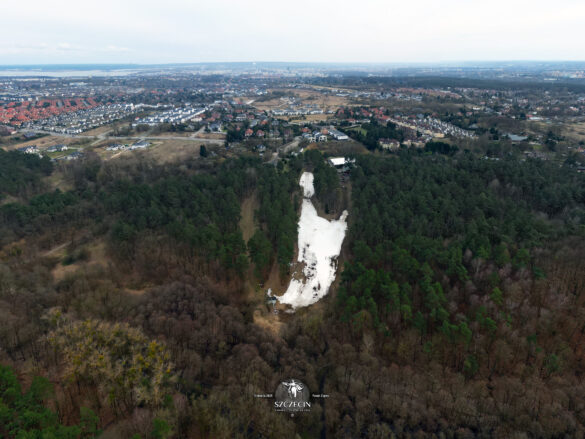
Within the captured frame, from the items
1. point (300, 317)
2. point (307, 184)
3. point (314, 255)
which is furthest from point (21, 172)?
point (300, 317)

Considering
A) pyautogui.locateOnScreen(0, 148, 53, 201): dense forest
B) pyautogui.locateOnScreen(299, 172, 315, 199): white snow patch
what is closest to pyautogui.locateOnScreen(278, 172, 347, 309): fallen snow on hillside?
pyautogui.locateOnScreen(299, 172, 315, 199): white snow patch

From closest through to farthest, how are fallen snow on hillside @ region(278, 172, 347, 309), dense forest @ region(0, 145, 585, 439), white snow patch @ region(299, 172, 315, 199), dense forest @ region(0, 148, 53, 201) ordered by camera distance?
dense forest @ region(0, 145, 585, 439) → fallen snow on hillside @ region(278, 172, 347, 309) → dense forest @ region(0, 148, 53, 201) → white snow patch @ region(299, 172, 315, 199)

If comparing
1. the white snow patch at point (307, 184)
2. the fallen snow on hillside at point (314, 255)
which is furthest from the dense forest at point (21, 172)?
the fallen snow on hillside at point (314, 255)

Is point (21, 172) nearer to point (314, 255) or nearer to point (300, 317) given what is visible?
point (314, 255)

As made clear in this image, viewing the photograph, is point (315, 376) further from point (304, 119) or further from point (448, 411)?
point (304, 119)

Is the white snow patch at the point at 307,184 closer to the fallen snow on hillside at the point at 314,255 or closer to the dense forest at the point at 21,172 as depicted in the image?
the fallen snow on hillside at the point at 314,255

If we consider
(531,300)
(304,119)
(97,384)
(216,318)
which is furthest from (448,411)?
(304,119)

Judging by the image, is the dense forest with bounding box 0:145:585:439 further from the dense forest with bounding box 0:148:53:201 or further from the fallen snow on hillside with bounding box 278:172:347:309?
the dense forest with bounding box 0:148:53:201
